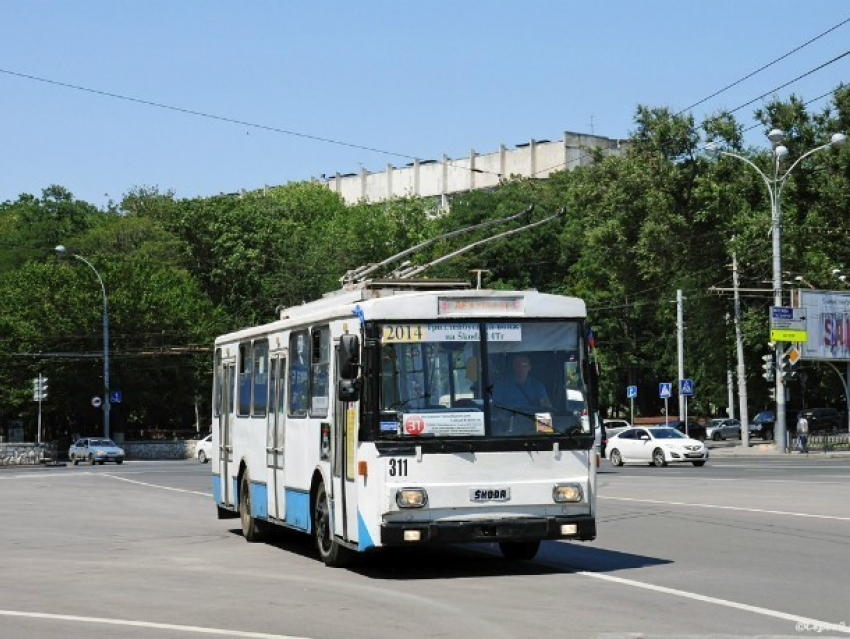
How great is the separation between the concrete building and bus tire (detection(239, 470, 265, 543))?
101m

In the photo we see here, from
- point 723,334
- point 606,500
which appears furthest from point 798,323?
point 606,500

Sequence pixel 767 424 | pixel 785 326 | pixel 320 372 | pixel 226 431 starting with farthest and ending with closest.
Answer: pixel 767 424 → pixel 785 326 → pixel 226 431 → pixel 320 372

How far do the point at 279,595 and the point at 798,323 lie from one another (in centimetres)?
4648

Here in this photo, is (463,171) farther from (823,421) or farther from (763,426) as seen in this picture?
(823,421)

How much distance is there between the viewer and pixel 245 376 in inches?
809

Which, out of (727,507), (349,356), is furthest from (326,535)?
(727,507)

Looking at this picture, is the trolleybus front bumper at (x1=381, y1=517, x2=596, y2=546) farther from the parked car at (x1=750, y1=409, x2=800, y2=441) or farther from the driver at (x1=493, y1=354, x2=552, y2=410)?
the parked car at (x1=750, y1=409, x2=800, y2=441)

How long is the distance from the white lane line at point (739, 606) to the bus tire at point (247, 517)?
6.31 metres

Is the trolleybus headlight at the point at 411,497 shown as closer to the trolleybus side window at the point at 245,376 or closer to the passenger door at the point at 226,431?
the trolleybus side window at the point at 245,376

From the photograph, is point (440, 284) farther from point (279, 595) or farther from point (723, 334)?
point (723, 334)

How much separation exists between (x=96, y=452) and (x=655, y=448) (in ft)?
95.5

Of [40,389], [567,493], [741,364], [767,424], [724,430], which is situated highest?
[741,364]

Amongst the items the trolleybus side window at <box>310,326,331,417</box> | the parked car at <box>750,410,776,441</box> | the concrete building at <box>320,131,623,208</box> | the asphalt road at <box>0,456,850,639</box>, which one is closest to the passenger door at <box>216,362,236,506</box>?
the asphalt road at <box>0,456,850,639</box>

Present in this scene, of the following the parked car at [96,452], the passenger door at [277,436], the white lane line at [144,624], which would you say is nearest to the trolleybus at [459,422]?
the passenger door at [277,436]
